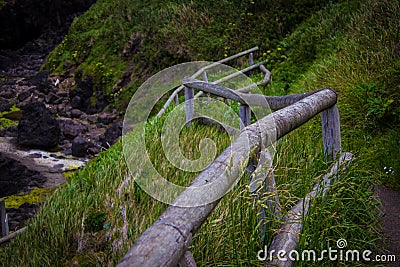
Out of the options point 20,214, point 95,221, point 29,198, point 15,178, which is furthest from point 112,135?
point 95,221

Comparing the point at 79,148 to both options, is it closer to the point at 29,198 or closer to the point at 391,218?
the point at 29,198

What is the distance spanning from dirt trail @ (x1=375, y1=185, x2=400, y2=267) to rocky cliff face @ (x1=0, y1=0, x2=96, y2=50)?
32069 millimetres

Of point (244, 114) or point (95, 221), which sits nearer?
point (95, 221)

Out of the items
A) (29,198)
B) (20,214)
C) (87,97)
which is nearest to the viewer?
(20,214)

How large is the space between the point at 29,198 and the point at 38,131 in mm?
4412

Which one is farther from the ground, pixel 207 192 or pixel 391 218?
pixel 207 192

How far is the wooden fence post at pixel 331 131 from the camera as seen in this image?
10.3ft

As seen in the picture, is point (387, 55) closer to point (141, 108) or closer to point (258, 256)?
point (258, 256)

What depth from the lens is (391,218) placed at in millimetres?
3133

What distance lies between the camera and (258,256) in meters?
2.01

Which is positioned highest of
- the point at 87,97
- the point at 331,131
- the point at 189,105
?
the point at 331,131

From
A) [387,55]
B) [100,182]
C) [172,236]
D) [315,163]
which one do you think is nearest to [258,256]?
[172,236]

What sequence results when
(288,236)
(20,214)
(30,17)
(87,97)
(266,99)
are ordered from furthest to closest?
(30,17)
(87,97)
(20,214)
(266,99)
(288,236)

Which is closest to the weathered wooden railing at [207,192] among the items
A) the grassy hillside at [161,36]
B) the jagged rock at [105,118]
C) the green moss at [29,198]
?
the green moss at [29,198]
